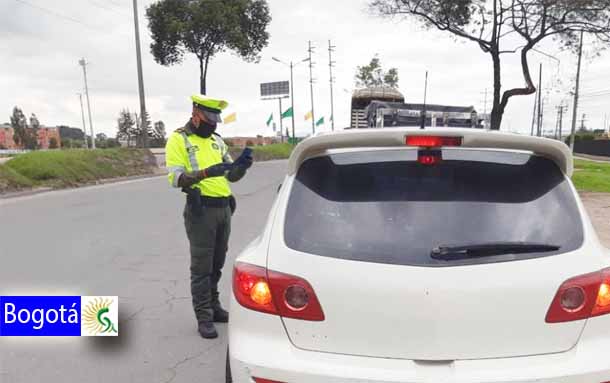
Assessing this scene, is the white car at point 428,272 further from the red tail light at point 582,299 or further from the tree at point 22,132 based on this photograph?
the tree at point 22,132

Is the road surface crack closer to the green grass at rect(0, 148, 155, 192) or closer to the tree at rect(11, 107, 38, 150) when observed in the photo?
the green grass at rect(0, 148, 155, 192)

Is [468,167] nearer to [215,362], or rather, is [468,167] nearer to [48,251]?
[215,362]

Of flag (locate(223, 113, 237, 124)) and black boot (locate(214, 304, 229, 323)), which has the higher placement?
flag (locate(223, 113, 237, 124))

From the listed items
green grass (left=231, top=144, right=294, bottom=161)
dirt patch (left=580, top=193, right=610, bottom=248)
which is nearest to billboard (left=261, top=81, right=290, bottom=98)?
green grass (left=231, top=144, right=294, bottom=161)

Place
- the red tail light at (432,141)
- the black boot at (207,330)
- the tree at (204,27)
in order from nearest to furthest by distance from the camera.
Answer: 1. the red tail light at (432,141)
2. the black boot at (207,330)
3. the tree at (204,27)

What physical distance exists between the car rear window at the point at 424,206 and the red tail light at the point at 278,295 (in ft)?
0.47

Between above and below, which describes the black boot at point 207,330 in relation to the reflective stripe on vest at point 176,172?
below

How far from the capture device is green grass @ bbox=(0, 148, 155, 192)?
14.7 meters

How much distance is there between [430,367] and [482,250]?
1.56ft

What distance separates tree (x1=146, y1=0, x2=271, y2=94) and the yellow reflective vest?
26746 millimetres

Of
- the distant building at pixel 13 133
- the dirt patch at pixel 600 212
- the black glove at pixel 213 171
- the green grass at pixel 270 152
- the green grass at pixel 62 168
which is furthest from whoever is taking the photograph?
the distant building at pixel 13 133

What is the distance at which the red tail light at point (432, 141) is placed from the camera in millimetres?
1992

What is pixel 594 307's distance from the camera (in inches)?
71.6

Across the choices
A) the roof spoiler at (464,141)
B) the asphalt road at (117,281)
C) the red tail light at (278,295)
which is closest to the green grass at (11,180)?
the asphalt road at (117,281)
